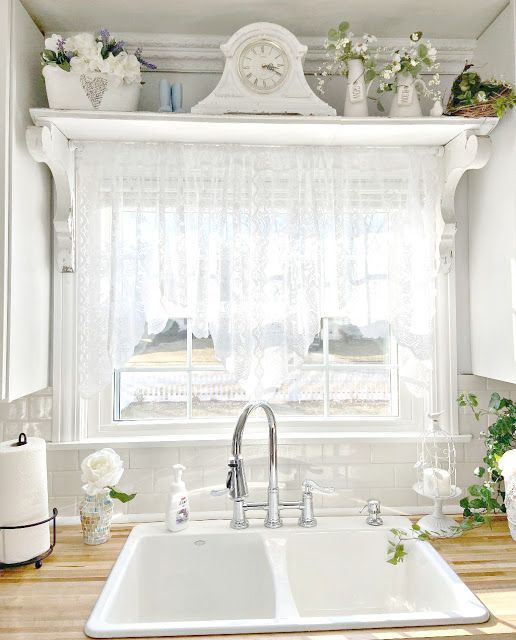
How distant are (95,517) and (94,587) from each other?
274 millimetres

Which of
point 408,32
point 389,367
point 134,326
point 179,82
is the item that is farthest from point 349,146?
point 134,326

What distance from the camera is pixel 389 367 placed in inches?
78.7

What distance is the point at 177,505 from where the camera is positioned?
1717 millimetres

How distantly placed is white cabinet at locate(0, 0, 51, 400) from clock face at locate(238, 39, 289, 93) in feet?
2.04

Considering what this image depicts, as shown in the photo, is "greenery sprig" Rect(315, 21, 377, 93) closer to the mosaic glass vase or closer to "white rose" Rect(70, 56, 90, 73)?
"white rose" Rect(70, 56, 90, 73)

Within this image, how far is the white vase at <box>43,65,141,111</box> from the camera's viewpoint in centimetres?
157

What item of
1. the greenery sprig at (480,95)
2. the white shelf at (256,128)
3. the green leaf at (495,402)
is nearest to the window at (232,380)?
the green leaf at (495,402)

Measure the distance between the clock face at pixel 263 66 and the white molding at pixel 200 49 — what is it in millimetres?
250

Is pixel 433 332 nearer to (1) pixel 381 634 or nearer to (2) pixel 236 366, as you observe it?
(2) pixel 236 366

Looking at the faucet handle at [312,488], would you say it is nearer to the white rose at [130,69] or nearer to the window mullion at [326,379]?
the window mullion at [326,379]

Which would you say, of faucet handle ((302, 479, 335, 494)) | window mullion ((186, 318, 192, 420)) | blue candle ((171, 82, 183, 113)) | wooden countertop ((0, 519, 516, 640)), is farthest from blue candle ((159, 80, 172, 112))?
wooden countertop ((0, 519, 516, 640))

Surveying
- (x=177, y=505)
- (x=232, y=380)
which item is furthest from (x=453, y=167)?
(x=177, y=505)

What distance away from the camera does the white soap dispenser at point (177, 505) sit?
1.71 meters

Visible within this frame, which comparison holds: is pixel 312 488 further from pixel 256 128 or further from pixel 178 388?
pixel 256 128
